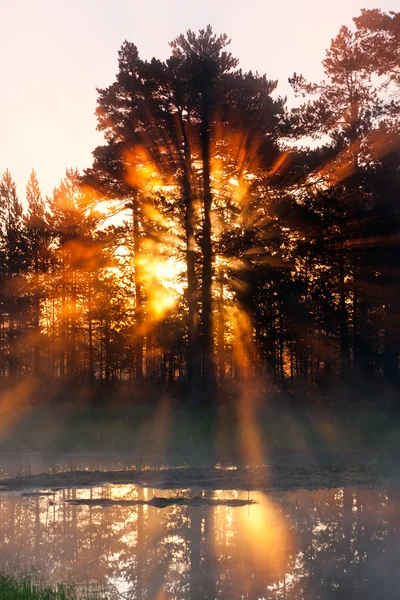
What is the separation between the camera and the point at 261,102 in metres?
25.8

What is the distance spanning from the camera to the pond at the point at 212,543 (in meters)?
9.16

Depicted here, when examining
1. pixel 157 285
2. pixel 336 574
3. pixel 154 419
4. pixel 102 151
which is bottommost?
pixel 336 574

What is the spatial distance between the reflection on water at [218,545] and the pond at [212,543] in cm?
2

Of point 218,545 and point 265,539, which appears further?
point 265,539

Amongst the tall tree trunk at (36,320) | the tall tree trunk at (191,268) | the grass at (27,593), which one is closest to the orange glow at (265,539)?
the grass at (27,593)

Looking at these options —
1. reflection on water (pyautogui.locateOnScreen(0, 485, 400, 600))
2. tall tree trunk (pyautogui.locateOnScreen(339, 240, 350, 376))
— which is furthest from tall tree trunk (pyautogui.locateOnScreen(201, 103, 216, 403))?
reflection on water (pyautogui.locateOnScreen(0, 485, 400, 600))

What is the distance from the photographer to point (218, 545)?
36.2 ft

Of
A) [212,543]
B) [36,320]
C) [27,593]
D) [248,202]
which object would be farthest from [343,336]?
[27,593]

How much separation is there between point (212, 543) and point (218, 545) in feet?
0.56

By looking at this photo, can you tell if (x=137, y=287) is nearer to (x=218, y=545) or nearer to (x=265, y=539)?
(x=265, y=539)

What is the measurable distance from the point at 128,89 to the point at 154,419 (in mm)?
12627

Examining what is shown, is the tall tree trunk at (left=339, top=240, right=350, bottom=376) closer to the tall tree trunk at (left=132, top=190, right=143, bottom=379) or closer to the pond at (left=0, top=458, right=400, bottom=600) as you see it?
the tall tree trunk at (left=132, top=190, right=143, bottom=379)

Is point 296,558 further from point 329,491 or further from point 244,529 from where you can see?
point 329,491

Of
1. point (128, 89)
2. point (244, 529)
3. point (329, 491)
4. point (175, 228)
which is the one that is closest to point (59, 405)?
point (175, 228)
